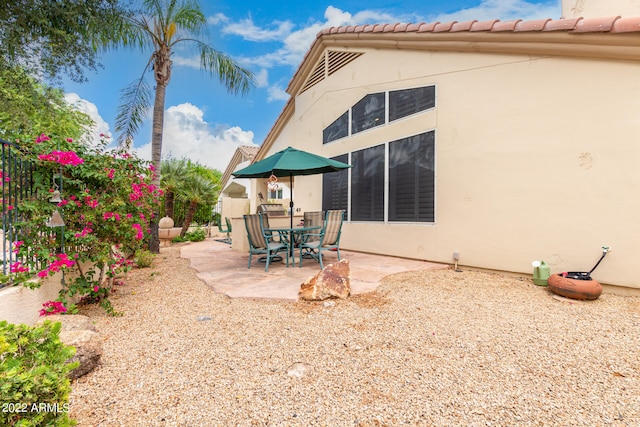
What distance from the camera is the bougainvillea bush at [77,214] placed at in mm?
2963

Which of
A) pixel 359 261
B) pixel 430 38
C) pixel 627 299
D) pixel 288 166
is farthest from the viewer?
pixel 359 261

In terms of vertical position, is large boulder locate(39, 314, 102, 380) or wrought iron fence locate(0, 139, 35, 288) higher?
wrought iron fence locate(0, 139, 35, 288)

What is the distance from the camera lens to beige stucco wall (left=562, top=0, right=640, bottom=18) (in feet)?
16.8

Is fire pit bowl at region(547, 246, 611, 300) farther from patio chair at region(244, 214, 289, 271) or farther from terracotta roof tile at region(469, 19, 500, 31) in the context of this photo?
patio chair at region(244, 214, 289, 271)

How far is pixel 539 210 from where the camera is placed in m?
4.80

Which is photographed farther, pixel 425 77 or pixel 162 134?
pixel 162 134

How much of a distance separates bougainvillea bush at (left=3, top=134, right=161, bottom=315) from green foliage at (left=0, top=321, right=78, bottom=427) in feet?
5.59

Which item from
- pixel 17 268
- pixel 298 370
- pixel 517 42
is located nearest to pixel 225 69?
A: pixel 517 42

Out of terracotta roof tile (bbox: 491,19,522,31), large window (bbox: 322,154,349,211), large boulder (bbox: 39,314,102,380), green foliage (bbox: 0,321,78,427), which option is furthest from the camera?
large window (bbox: 322,154,349,211)

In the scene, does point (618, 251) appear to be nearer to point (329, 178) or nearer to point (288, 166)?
point (288, 166)

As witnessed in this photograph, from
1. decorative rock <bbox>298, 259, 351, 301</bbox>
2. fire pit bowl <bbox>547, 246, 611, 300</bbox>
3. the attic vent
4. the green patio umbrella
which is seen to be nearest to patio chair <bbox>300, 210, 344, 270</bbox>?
the green patio umbrella

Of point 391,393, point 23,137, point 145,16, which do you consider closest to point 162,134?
point 145,16

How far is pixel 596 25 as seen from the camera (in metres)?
4.02

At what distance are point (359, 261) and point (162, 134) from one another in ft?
19.7
